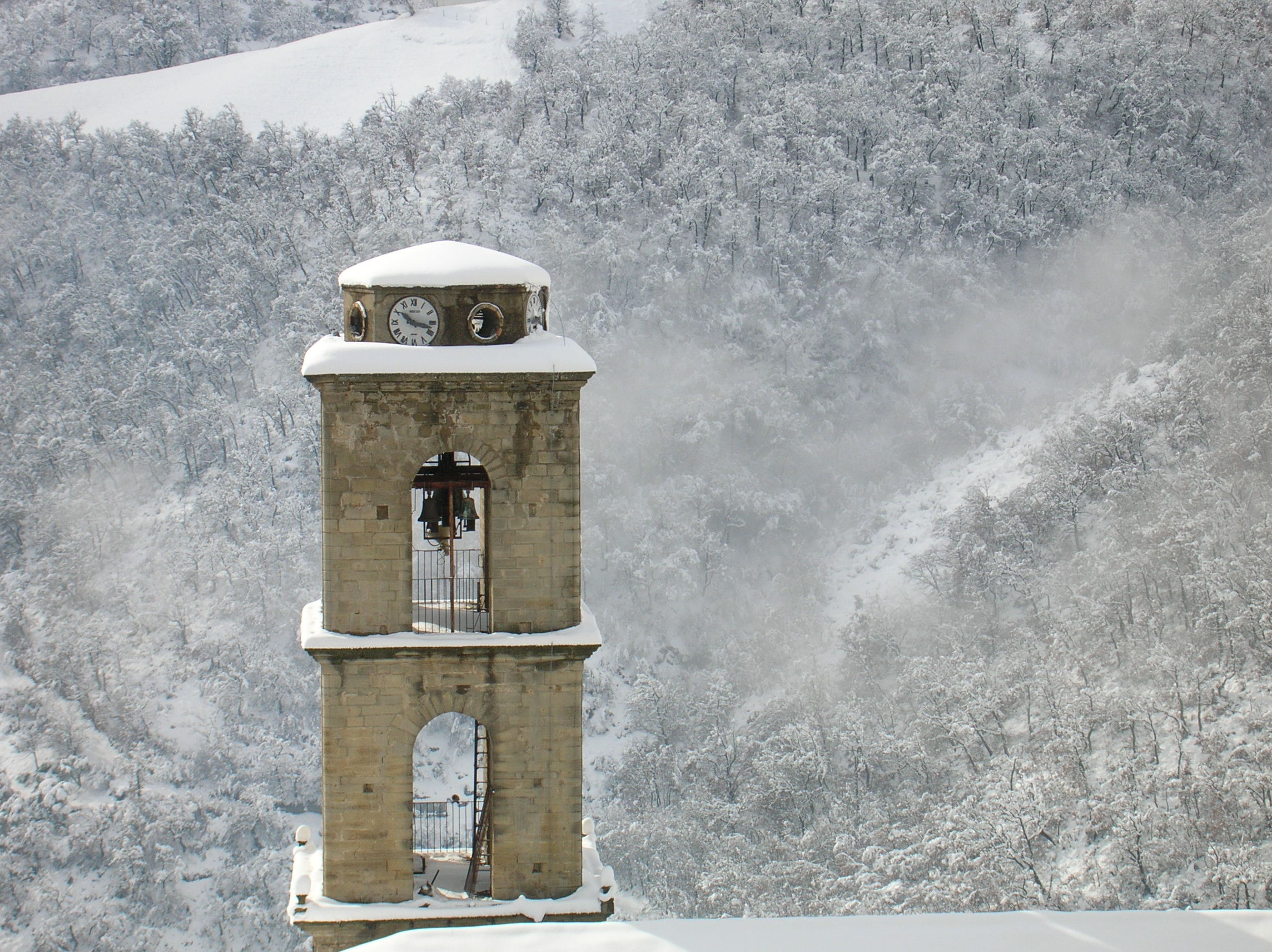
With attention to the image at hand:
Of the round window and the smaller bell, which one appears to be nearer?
the round window

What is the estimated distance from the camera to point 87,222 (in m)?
54.7

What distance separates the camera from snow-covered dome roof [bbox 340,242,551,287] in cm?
1111

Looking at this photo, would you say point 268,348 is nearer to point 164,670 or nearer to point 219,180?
point 219,180

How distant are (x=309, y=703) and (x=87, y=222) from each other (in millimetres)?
26214

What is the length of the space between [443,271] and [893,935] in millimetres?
6233

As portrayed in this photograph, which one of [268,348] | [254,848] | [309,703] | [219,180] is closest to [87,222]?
[219,180]

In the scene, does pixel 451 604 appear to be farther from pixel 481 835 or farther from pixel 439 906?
pixel 439 906

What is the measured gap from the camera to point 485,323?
11250mm

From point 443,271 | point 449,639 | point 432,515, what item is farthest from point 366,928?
point 443,271

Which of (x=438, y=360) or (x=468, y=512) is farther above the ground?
(x=438, y=360)

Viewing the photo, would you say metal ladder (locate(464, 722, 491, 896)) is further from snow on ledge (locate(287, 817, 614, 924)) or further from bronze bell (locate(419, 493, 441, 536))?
bronze bell (locate(419, 493, 441, 536))

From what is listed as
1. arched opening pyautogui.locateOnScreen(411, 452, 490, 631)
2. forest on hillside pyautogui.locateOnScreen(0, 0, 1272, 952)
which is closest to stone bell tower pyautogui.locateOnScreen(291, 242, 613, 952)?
arched opening pyautogui.locateOnScreen(411, 452, 490, 631)

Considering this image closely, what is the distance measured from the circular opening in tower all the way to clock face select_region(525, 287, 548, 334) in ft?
0.80

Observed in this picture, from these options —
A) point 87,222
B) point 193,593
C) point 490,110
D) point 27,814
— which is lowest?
point 27,814
